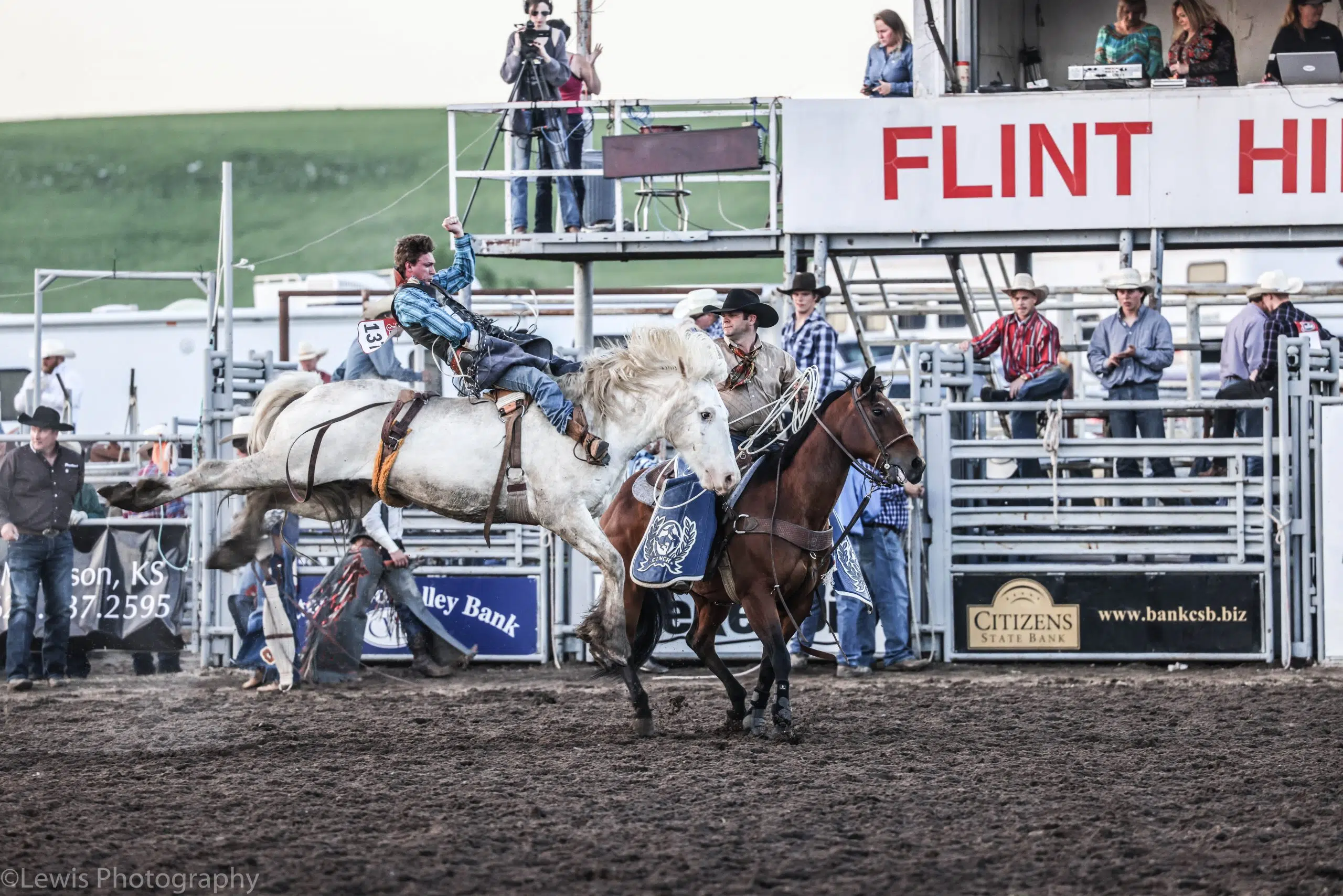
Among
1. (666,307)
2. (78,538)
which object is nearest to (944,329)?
(666,307)

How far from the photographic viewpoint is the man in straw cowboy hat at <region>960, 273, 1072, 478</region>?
11.3 metres

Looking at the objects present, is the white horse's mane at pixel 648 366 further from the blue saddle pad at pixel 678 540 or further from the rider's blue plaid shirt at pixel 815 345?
the rider's blue plaid shirt at pixel 815 345

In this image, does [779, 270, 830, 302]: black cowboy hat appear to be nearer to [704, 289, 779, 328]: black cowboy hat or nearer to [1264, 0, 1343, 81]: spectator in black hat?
[704, 289, 779, 328]: black cowboy hat

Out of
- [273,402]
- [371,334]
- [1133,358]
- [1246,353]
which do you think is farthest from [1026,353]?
[273,402]

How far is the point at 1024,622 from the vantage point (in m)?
11.0

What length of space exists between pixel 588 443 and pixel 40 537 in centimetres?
563

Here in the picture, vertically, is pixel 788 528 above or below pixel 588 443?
below

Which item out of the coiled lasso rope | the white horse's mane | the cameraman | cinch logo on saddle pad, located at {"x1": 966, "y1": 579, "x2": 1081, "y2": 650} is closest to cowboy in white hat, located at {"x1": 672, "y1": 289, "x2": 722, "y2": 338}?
the coiled lasso rope

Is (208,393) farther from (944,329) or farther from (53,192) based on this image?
(53,192)

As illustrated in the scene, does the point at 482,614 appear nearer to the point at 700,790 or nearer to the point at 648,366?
the point at 648,366

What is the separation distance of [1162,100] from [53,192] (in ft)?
136

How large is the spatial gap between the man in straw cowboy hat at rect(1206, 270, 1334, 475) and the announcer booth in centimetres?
31

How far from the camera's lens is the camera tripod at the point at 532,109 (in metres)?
12.9

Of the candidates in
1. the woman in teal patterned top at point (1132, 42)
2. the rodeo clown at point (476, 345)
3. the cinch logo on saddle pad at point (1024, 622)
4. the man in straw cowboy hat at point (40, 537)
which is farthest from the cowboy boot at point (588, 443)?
the woman in teal patterned top at point (1132, 42)
